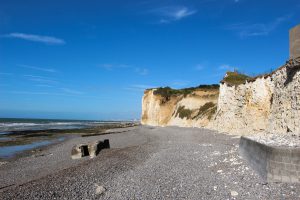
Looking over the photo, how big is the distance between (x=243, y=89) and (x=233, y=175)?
52.4ft

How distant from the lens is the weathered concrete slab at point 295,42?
43.9 ft

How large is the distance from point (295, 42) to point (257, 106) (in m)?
8.09

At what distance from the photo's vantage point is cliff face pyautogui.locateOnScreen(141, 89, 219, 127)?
1579 inches

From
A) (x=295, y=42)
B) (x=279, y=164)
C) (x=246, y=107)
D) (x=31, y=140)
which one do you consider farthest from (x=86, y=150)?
(x=31, y=140)

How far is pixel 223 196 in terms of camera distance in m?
7.54

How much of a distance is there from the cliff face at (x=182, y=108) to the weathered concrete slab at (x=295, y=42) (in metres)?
21.8

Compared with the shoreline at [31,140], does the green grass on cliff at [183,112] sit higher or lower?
higher

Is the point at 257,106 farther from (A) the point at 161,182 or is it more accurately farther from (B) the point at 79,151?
(A) the point at 161,182

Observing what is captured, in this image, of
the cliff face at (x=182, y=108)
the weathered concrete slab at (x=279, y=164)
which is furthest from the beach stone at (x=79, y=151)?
the cliff face at (x=182, y=108)

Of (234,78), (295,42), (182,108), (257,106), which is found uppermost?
(234,78)

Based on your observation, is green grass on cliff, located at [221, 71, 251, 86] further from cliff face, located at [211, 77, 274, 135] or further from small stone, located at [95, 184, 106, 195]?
small stone, located at [95, 184, 106, 195]

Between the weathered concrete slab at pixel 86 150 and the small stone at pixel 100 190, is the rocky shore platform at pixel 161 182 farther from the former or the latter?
the weathered concrete slab at pixel 86 150

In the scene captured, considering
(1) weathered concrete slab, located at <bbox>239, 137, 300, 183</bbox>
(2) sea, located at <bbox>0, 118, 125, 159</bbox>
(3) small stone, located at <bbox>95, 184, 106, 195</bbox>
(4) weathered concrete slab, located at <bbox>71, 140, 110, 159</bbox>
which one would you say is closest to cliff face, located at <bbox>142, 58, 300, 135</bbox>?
(1) weathered concrete slab, located at <bbox>239, 137, 300, 183</bbox>

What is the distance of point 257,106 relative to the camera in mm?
20969
